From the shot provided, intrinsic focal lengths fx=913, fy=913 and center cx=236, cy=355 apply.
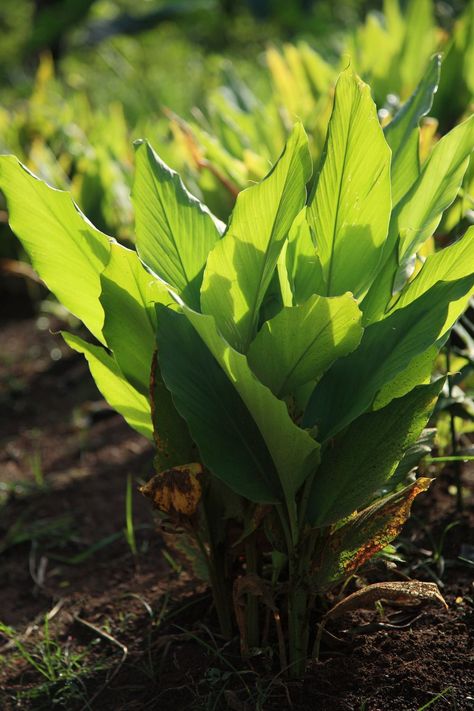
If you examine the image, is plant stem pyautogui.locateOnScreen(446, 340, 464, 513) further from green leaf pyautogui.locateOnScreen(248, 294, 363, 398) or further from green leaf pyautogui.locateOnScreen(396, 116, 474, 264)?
green leaf pyautogui.locateOnScreen(248, 294, 363, 398)

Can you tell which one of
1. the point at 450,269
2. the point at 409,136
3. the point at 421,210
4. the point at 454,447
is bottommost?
the point at 454,447

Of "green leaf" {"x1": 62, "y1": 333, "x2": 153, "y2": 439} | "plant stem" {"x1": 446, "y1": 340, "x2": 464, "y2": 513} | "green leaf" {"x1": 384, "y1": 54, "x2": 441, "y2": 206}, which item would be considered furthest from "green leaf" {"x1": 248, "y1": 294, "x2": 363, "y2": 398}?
"plant stem" {"x1": 446, "y1": 340, "x2": 464, "y2": 513}

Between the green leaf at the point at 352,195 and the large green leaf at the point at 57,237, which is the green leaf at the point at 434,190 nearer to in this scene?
the green leaf at the point at 352,195

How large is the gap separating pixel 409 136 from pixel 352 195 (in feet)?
0.94

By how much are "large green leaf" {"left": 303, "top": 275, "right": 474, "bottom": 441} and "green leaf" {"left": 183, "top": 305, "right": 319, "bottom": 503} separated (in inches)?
2.2

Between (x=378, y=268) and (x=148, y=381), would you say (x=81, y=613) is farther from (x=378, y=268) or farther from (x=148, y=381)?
(x=378, y=268)

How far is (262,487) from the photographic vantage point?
4.26 feet

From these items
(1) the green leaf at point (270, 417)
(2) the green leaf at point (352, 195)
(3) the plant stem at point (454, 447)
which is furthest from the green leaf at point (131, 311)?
(3) the plant stem at point (454, 447)

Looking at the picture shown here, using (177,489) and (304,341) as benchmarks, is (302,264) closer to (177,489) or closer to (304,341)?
(304,341)

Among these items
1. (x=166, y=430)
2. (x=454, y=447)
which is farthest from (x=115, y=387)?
(x=454, y=447)

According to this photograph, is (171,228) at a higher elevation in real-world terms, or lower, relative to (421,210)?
higher

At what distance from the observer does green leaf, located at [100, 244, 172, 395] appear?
1260 mm

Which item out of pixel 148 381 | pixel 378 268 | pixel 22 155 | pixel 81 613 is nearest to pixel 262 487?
pixel 148 381

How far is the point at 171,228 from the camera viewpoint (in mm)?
1324
